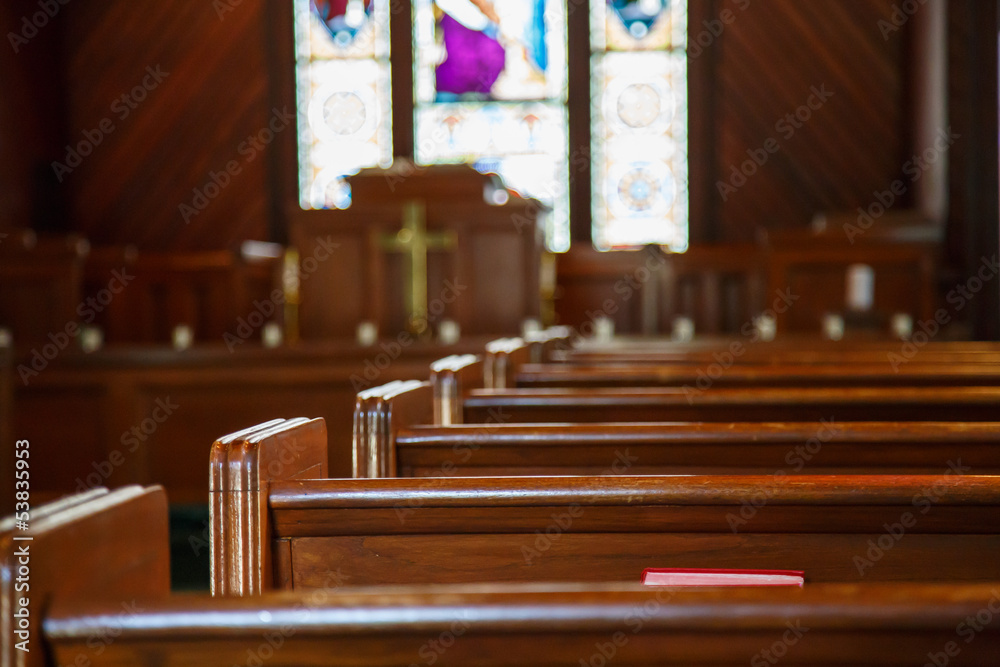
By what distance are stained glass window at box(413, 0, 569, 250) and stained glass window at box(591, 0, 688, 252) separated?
288mm

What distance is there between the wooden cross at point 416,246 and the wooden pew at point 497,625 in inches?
174

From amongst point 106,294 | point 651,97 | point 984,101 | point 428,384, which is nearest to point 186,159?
point 106,294

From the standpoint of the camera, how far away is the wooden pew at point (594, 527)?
3.77 ft

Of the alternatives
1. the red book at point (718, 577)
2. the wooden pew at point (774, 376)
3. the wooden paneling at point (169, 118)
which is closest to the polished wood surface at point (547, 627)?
the red book at point (718, 577)

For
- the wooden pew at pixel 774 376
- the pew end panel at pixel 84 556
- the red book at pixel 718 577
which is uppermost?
the pew end panel at pixel 84 556

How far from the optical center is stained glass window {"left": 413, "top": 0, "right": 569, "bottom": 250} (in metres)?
7.81

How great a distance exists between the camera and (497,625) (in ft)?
2.45

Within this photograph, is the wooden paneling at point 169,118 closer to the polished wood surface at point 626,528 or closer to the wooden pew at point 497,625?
the polished wood surface at point 626,528

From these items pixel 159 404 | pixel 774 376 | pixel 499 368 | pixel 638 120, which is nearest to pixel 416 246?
pixel 159 404

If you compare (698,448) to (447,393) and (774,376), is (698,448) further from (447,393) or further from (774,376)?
(774,376)

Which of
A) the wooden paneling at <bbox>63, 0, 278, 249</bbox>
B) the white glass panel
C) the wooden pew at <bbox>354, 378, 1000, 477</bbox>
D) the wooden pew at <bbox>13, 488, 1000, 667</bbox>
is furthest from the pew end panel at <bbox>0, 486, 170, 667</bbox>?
the wooden paneling at <bbox>63, 0, 278, 249</bbox>

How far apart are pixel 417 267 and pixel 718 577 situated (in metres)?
4.20

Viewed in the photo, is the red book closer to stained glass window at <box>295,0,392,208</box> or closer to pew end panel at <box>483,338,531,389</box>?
pew end panel at <box>483,338,531,389</box>

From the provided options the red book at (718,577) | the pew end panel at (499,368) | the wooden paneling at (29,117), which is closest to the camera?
the red book at (718,577)
